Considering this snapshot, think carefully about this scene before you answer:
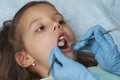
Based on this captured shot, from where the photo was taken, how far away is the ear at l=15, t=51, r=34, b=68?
160 centimetres

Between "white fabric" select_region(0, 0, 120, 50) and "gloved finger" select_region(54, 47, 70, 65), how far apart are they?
488 millimetres

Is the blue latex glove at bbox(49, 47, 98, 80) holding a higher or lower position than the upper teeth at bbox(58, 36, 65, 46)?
lower

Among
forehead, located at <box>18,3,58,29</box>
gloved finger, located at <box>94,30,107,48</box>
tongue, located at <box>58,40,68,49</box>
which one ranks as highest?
forehead, located at <box>18,3,58,29</box>

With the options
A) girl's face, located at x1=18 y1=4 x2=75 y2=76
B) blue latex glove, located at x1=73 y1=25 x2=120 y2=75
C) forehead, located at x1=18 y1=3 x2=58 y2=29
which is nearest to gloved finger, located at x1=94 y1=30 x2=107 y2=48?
blue latex glove, located at x1=73 y1=25 x2=120 y2=75

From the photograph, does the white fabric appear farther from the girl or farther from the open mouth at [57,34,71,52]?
the open mouth at [57,34,71,52]

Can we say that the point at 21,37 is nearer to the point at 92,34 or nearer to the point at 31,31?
the point at 31,31

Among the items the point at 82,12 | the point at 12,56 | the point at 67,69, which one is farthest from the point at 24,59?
the point at 82,12

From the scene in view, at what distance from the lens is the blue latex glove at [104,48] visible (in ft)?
4.75

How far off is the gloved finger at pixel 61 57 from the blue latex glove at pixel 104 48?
12cm

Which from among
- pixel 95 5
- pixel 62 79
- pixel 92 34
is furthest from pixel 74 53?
pixel 95 5

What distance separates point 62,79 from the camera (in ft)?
4.41

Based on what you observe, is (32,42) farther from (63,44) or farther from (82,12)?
(82,12)

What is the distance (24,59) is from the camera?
1604 mm

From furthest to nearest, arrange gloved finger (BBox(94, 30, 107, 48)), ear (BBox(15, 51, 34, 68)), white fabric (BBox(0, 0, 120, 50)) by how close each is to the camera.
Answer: white fabric (BBox(0, 0, 120, 50)) → ear (BBox(15, 51, 34, 68)) → gloved finger (BBox(94, 30, 107, 48))
